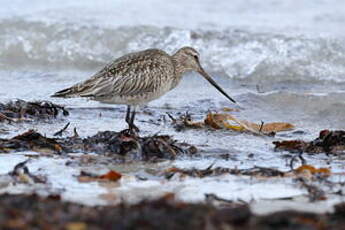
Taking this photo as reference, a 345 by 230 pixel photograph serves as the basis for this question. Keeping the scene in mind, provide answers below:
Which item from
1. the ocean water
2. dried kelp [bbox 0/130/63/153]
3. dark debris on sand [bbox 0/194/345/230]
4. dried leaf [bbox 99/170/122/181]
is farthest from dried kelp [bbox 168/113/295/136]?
dark debris on sand [bbox 0/194/345/230]

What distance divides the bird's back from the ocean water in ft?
1.12

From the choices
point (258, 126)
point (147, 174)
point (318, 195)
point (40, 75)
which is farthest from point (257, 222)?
point (40, 75)

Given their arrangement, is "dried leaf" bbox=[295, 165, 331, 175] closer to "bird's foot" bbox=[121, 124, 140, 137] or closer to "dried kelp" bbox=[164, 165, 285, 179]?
"dried kelp" bbox=[164, 165, 285, 179]

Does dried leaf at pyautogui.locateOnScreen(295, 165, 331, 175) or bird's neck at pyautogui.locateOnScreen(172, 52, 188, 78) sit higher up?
bird's neck at pyautogui.locateOnScreen(172, 52, 188, 78)

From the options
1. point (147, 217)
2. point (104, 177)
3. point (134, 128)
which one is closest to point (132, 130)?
point (134, 128)

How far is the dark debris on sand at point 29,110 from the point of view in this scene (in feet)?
24.0

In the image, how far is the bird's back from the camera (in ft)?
22.8

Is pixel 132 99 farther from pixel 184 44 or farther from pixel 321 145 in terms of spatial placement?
pixel 184 44

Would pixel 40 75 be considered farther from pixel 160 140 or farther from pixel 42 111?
pixel 160 140

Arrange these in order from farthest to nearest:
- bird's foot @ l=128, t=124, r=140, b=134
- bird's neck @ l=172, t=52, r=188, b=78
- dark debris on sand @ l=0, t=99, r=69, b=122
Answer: bird's neck @ l=172, t=52, r=188, b=78 < dark debris on sand @ l=0, t=99, r=69, b=122 < bird's foot @ l=128, t=124, r=140, b=134

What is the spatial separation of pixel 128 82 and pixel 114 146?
107cm

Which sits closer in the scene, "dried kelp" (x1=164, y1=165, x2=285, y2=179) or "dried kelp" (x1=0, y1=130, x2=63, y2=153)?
"dried kelp" (x1=164, y1=165, x2=285, y2=179)

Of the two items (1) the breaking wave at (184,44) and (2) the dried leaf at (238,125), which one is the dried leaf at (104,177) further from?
(1) the breaking wave at (184,44)

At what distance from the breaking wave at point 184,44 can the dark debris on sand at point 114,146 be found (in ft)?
14.6
